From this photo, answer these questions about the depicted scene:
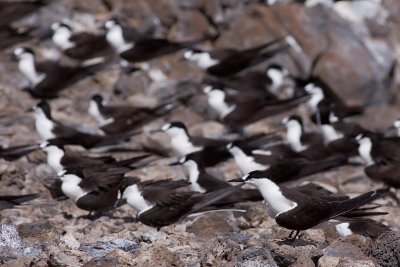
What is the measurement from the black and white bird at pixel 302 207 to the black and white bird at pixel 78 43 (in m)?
7.52

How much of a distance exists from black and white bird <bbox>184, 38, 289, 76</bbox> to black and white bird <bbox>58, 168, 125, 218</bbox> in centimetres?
534

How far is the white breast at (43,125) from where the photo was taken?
43.1 feet

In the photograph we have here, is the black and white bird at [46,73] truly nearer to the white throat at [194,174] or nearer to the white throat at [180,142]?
the white throat at [180,142]

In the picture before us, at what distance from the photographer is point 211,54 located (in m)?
15.8

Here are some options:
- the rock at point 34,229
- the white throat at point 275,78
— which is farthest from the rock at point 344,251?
the white throat at point 275,78

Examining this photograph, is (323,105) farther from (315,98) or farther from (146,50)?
(146,50)

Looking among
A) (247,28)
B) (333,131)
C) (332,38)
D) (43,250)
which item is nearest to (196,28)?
(247,28)

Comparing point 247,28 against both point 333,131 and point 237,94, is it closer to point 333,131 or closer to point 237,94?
point 237,94

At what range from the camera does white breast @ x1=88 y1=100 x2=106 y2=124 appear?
1415 cm

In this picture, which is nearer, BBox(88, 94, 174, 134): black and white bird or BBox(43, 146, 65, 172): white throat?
BBox(43, 146, 65, 172): white throat

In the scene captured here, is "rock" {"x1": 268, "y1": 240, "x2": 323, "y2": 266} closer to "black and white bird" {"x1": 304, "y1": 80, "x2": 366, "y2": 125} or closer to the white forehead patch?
the white forehead patch

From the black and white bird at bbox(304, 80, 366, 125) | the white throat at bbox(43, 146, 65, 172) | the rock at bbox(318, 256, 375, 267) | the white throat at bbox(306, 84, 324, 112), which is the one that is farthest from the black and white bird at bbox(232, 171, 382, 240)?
the white throat at bbox(306, 84, 324, 112)

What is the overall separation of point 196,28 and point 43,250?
9587 mm

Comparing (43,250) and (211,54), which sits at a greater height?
(43,250)
